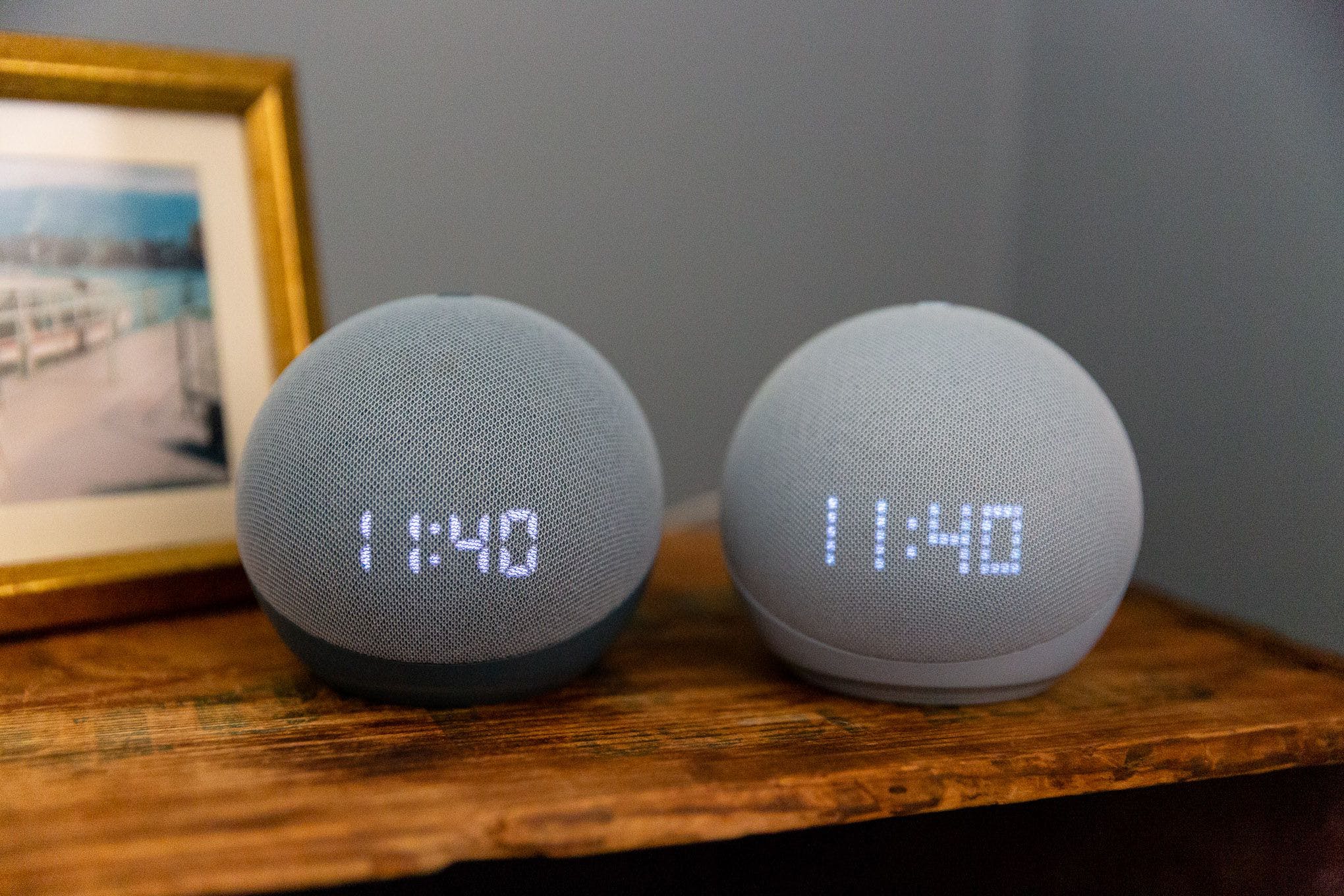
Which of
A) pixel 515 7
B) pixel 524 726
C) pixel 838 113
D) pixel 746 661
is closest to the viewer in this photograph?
pixel 524 726

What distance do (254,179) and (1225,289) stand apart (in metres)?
0.87

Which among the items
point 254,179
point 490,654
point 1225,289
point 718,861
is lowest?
point 718,861

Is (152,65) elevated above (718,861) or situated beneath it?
elevated above

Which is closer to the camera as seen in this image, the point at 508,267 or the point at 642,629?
the point at 642,629

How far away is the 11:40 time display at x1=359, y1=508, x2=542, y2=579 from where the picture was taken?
53 centimetres

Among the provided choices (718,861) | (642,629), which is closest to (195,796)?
(718,861)

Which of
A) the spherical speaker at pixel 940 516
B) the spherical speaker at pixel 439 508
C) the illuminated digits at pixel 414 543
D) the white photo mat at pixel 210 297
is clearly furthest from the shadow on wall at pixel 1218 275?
the white photo mat at pixel 210 297

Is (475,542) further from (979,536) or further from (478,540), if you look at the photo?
(979,536)

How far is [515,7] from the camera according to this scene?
967 mm

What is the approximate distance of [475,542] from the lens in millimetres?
537

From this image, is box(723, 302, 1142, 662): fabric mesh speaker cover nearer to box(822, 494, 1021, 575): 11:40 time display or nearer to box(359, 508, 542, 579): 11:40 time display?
box(822, 494, 1021, 575): 11:40 time display

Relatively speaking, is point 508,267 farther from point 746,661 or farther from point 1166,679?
A: point 1166,679

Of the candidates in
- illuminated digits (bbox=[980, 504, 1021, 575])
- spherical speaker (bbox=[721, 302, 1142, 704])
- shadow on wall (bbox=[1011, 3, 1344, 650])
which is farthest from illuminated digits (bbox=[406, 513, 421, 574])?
shadow on wall (bbox=[1011, 3, 1344, 650])

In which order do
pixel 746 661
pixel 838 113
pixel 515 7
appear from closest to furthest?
pixel 746 661 → pixel 515 7 → pixel 838 113
